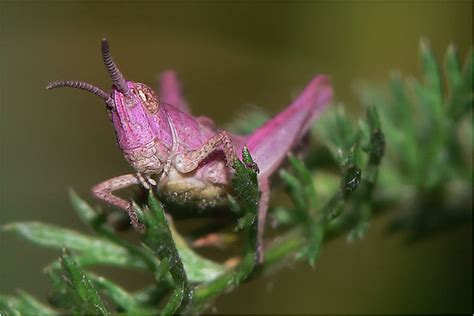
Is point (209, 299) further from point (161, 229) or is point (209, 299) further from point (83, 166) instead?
point (83, 166)

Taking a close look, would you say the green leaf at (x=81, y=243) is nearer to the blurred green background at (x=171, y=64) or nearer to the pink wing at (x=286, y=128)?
the pink wing at (x=286, y=128)

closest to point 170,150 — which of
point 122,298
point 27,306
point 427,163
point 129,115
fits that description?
point 129,115

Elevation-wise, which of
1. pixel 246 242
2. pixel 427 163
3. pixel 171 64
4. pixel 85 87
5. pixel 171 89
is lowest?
pixel 427 163

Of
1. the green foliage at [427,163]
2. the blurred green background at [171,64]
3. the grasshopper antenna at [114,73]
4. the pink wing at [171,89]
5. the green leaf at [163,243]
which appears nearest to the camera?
the green leaf at [163,243]

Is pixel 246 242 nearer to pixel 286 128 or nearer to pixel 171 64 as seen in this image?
pixel 286 128

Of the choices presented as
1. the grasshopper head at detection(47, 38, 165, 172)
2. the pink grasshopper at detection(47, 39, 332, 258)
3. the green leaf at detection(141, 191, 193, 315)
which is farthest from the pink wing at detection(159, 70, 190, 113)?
the green leaf at detection(141, 191, 193, 315)

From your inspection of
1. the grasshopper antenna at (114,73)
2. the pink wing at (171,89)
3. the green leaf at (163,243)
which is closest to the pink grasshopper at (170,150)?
the grasshopper antenna at (114,73)

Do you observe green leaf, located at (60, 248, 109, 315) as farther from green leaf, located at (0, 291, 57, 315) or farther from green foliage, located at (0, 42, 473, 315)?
green leaf, located at (0, 291, 57, 315)

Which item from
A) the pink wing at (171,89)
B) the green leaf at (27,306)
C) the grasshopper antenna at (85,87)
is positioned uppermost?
the grasshopper antenna at (85,87)
